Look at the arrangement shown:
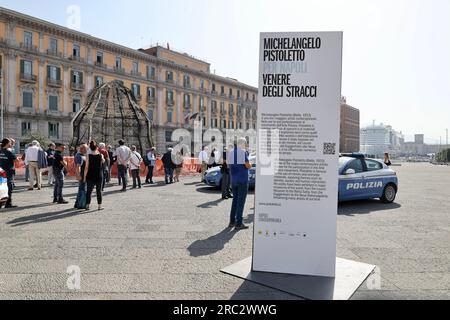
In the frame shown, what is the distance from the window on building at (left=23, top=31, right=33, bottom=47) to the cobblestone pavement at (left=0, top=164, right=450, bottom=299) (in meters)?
41.7

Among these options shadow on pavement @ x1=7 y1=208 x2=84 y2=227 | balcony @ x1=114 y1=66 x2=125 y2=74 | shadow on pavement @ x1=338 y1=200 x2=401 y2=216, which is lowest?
shadow on pavement @ x1=338 y1=200 x2=401 y2=216

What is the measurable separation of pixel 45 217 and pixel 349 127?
130 m

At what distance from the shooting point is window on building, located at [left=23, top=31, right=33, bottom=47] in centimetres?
4191

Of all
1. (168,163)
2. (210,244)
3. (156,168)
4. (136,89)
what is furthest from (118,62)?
(210,244)

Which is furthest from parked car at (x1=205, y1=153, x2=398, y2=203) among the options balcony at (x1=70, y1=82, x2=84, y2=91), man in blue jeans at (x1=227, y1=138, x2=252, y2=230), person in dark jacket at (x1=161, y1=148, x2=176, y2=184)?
balcony at (x1=70, y1=82, x2=84, y2=91)

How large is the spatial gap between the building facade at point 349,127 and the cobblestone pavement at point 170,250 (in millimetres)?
111463

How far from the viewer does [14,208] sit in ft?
27.5

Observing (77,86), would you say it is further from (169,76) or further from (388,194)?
(388,194)

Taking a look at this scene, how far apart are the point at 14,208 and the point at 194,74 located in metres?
60.7

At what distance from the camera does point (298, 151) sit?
13.6 ft

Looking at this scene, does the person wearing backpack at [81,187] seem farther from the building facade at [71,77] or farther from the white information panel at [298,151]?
the building facade at [71,77]

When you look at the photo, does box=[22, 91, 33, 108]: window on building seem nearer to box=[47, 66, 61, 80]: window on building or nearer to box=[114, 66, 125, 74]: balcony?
box=[47, 66, 61, 80]: window on building

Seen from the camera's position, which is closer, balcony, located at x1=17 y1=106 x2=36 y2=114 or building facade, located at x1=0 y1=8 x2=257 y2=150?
building facade, located at x1=0 y1=8 x2=257 y2=150

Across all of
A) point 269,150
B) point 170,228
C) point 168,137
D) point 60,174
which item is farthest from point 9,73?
point 269,150
